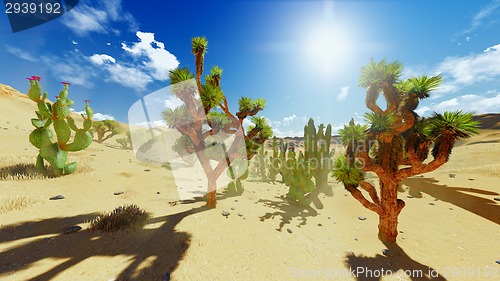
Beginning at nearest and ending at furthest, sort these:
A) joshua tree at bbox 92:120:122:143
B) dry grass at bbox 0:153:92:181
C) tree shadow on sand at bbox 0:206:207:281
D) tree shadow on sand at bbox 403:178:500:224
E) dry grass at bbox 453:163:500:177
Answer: tree shadow on sand at bbox 0:206:207:281, dry grass at bbox 0:153:92:181, tree shadow on sand at bbox 403:178:500:224, dry grass at bbox 453:163:500:177, joshua tree at bbox 92:120:122:143

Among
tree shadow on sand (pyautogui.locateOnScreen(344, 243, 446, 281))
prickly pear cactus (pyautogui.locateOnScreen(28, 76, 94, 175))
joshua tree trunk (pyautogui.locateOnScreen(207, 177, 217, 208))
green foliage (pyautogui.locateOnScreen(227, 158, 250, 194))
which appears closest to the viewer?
tree shadow on sand (pyautogui.locateOnScreen(344, 243, 446, 281))

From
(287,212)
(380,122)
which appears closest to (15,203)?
(287,212)

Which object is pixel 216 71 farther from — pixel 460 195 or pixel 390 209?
pixel 460 195

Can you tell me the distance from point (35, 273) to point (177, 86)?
507cm

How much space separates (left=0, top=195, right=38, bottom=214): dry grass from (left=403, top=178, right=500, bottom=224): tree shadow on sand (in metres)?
16.8

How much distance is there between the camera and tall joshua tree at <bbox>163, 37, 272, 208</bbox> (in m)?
6.06

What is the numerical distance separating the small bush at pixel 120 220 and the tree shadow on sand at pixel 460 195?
45.0 ft

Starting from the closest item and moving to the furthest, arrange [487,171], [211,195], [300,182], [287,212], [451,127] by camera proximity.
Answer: [451,127] → [211,195] → [287,212] → [300,182] → [487,171]

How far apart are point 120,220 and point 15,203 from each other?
304cm

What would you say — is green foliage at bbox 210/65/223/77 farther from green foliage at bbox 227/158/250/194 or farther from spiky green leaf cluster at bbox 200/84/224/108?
green foliage at bbox 227/158/250/194

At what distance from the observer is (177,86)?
238 inches

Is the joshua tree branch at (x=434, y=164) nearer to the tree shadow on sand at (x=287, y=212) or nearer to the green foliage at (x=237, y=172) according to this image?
the tree shadow on sand at (x=287, y=212)

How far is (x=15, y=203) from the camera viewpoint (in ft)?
16.3

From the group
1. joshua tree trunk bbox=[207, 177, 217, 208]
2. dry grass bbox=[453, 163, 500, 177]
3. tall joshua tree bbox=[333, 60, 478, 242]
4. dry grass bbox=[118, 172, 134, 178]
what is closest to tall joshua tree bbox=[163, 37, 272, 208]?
joshua tree trunk bbox=[207, 177, 217, 208]
